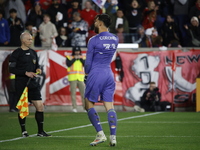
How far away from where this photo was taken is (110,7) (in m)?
22.5

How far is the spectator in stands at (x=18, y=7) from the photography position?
21906 millimetres

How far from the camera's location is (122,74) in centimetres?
2134

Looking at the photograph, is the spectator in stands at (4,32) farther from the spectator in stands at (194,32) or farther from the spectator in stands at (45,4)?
the spectator in stands at (194,32)

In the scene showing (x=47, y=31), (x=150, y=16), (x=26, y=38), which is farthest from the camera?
(x=150, y=16)

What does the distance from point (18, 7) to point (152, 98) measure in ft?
21.4

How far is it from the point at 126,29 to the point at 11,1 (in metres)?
4.76

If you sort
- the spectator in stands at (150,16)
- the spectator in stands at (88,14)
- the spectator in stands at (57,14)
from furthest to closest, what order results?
the spectator in stands at (150,16) → the spectator in stands at (88,14) → the spectator in stands at (57,14)

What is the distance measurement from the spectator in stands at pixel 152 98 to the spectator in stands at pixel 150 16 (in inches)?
120

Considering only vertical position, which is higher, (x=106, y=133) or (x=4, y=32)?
(x=4, y=32)

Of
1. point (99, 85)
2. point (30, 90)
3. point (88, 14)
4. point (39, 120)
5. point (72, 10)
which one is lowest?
point (39, 120)

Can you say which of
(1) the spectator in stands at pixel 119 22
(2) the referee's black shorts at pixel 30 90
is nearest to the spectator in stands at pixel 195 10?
(1) the spectator in stands at pixel 119 22

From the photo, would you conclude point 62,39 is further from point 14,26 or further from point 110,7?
point 110,7

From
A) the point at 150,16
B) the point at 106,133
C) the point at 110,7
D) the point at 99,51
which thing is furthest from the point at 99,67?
the point at 150,16

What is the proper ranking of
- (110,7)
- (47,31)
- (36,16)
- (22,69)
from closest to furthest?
(22,69), (47,31), (36,16), (110,7)
